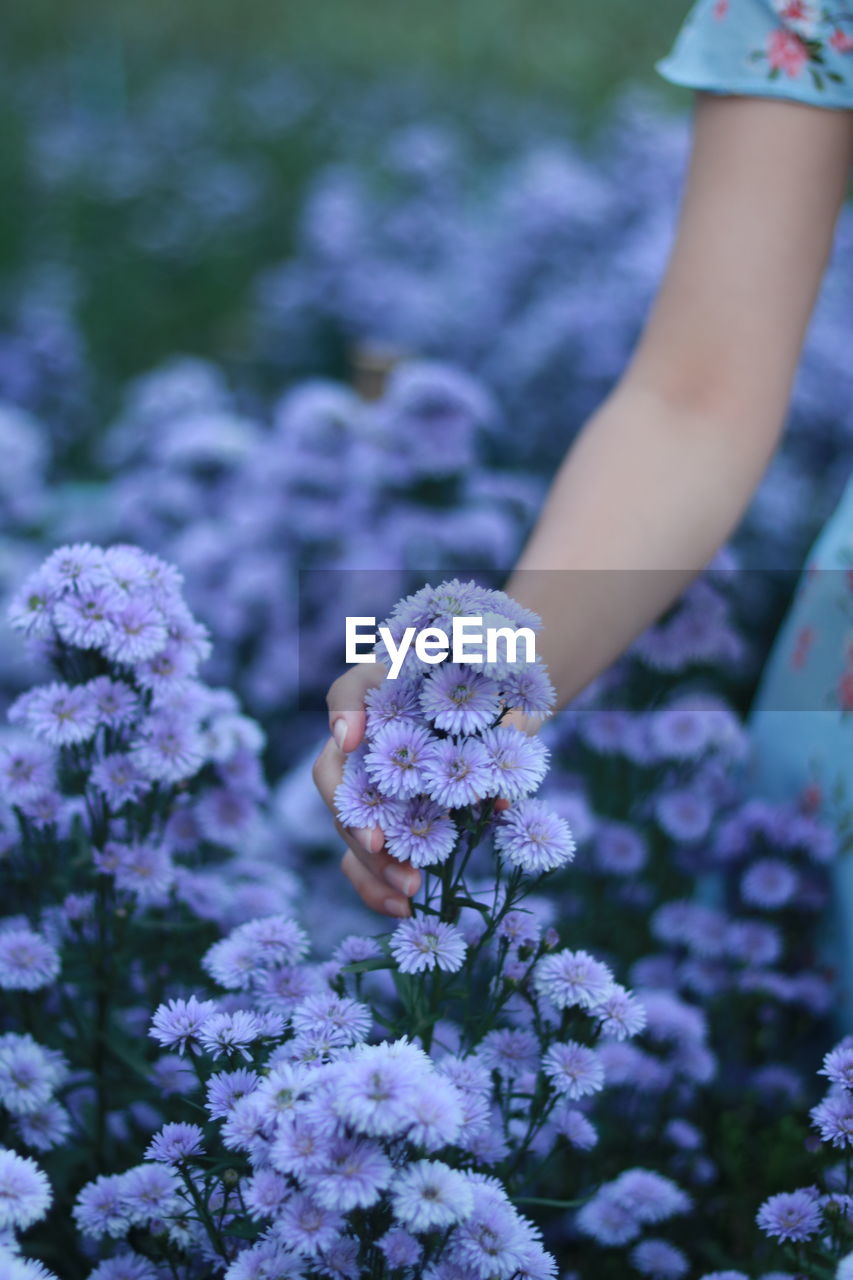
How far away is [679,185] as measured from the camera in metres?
3.10

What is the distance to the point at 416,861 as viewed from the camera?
2.43ft

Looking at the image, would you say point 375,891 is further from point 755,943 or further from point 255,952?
point 755,943

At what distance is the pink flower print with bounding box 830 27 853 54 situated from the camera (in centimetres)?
121

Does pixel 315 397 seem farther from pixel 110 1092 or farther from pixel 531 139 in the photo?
pixel 531 139

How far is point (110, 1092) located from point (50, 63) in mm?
8648

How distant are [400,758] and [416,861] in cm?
6

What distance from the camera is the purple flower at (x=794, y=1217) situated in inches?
31.3

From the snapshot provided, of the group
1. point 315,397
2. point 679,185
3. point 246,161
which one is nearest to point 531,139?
point 246,161

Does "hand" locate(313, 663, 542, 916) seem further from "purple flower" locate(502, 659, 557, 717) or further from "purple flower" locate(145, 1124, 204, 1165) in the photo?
"purple flower" locate(145, 1124, 204, 1165)

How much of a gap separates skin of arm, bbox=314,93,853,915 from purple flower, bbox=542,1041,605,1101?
397 millimetres

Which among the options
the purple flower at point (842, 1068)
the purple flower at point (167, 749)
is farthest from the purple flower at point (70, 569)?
the purple flower at point (842, 1068)

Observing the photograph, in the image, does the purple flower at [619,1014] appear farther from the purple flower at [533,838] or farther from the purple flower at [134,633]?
the purple flower at [134,633]

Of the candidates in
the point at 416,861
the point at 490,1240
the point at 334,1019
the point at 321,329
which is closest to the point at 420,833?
the point at 416,861

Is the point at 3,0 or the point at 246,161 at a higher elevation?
the point at 3,0
